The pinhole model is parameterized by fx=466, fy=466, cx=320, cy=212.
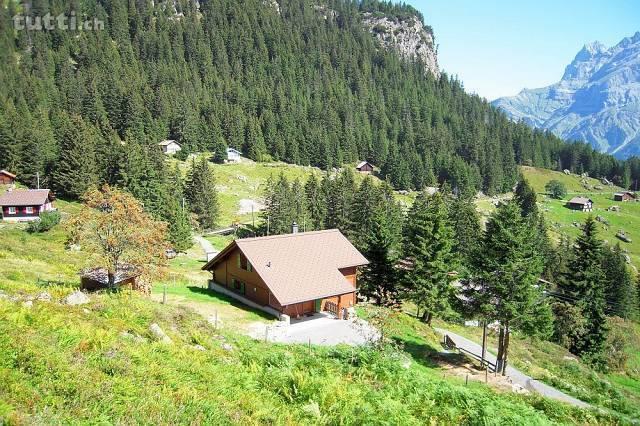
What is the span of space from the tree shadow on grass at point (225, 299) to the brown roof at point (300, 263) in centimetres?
218

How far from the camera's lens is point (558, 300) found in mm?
62969

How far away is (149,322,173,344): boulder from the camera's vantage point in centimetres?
1907

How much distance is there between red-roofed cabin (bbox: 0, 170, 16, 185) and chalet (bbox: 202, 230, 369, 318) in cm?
6470

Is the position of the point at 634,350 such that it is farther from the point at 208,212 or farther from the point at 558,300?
the point at 208,212

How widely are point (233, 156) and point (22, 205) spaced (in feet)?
233

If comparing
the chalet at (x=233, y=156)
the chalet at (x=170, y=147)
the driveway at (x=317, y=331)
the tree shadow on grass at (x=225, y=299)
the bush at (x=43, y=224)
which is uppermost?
the chalet at (x=170, y=147)

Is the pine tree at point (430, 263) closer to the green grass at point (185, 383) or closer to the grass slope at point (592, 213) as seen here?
the green grass at point (185, 383)

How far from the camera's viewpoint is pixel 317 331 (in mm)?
36281

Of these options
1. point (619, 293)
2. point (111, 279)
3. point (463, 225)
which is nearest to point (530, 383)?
point (111, 279)

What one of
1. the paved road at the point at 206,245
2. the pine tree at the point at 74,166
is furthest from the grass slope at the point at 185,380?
the pine tree at the point at 74,166

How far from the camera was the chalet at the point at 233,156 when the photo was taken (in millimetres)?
137250

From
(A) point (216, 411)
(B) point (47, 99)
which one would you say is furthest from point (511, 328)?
(B) point (47, 99)

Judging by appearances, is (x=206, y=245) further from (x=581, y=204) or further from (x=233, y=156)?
(x=581, y=204)

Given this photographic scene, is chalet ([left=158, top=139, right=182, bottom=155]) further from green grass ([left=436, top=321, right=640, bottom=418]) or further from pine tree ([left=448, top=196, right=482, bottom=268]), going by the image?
green grass ([left=436, top=321, right=640, bottom=418])
